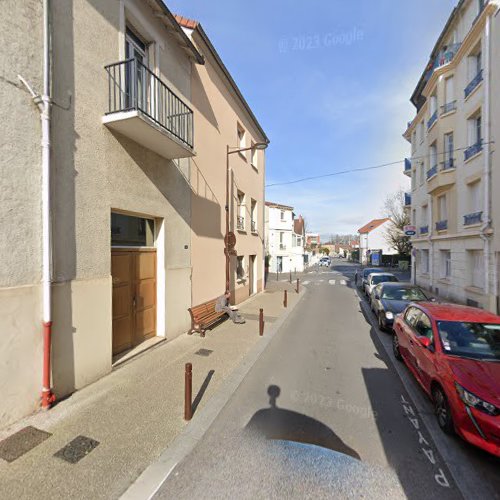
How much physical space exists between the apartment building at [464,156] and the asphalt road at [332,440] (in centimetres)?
870

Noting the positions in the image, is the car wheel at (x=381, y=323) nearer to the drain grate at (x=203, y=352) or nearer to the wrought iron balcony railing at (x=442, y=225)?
the drain grate at (x=203, y=352)

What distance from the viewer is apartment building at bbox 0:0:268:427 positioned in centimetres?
356

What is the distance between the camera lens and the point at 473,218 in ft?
38.1

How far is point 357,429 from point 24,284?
4.71 m

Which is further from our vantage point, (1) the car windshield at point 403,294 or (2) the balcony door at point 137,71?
(1) the car windshield at point 403,294

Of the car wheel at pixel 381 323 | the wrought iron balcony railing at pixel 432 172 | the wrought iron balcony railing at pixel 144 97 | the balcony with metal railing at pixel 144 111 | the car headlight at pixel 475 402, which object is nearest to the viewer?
the car headlight at pixel 475 402

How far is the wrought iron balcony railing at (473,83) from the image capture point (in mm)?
10953

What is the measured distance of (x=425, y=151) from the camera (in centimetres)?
1659

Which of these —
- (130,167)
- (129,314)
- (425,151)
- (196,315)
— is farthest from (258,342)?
(425,151)

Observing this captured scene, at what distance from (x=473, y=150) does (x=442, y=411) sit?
12.3m

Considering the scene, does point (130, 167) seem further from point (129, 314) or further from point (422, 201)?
point (422, 201)

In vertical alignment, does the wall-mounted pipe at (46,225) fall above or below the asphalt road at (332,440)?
above

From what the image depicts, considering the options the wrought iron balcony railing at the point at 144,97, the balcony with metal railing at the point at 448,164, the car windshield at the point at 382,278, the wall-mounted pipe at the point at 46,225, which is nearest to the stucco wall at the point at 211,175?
the wrought iron balcony railing at the point at 144,97

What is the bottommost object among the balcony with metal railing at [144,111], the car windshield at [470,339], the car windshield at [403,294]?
the car windshield at [403,294]
